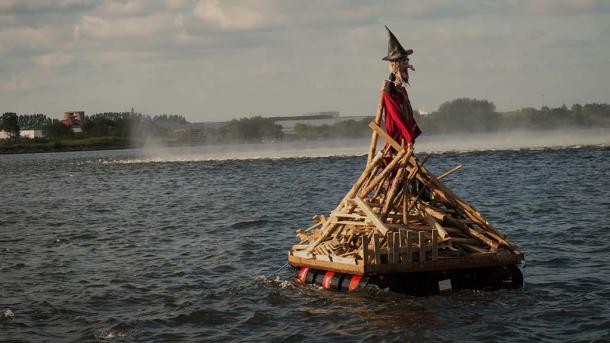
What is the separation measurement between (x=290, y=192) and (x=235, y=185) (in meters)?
11.5

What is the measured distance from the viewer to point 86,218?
44156 millimetres

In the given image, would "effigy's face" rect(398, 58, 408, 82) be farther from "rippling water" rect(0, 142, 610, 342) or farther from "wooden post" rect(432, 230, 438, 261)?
"rippling water" rect(0, 142, 610, 342)

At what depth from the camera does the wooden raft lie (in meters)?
18.7

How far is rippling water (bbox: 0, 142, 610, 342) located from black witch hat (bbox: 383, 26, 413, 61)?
5.62 m

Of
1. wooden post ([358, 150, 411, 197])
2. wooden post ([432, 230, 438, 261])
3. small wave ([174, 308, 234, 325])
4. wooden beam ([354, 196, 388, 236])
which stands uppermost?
wooden post ([358, 150, 411, 197])

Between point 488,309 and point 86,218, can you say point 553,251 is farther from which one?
point 86,218

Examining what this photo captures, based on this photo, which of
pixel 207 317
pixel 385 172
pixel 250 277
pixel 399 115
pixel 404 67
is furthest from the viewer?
pixel 250 277

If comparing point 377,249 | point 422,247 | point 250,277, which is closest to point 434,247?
point 422,247

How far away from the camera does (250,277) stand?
23719 millimetres

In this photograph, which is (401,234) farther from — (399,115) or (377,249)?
(399,115)

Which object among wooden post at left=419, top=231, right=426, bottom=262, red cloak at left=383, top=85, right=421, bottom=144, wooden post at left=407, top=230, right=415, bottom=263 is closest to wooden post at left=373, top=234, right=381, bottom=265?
wooden post at left=407, top=230, right=415, bottom=263

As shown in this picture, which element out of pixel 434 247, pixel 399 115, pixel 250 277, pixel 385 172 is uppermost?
pixel 399 115

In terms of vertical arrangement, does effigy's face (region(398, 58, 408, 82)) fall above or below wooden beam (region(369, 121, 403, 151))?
above

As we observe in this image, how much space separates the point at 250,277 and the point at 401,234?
6446mm
